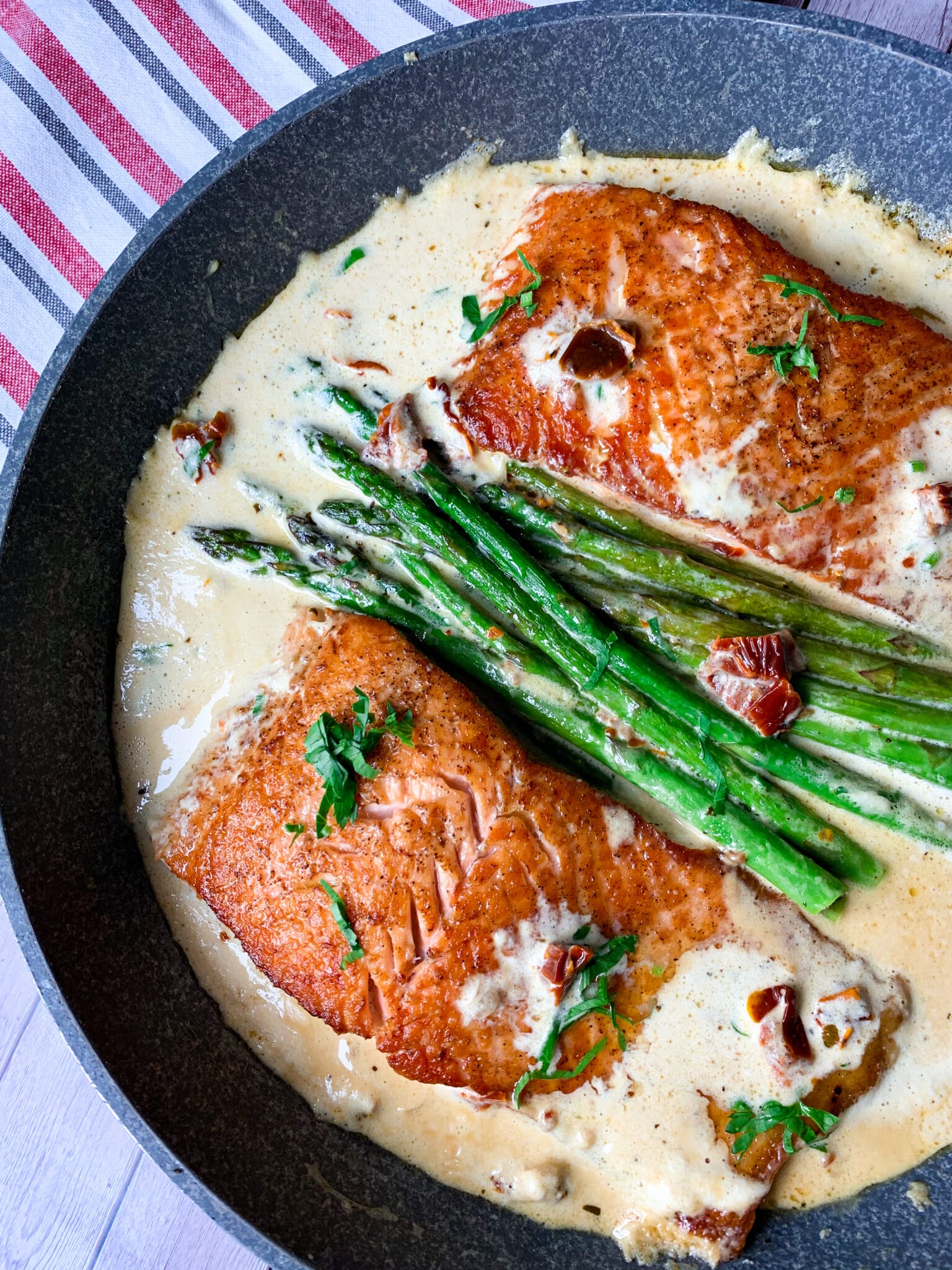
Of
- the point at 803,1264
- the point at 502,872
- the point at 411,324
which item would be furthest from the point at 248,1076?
the point at 411,324

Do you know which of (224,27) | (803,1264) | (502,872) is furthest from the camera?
(224,27)

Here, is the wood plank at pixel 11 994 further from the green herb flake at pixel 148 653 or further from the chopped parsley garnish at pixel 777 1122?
the chopped parsley garnish at pixel 777 1122

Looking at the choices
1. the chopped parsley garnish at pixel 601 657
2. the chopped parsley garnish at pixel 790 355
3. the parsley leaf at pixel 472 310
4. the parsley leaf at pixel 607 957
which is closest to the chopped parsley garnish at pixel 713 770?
the chopped parsley garnish at pixel 601 657

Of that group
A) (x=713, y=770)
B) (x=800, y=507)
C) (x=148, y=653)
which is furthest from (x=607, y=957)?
(x=148, y=653)

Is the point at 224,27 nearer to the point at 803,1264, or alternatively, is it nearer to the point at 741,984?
the point at 741,984

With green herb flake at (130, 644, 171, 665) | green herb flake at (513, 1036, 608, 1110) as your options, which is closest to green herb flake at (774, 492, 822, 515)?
green herb flake at (513, 1036, 608, 1110)

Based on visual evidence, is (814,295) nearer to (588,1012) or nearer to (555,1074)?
(588,1012)

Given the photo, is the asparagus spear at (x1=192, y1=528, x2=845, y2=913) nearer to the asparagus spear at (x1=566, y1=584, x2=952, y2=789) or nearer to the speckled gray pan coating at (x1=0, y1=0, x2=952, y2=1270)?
the asparagus spear at (x1=566, y1=584, x2=952, y2=789)
